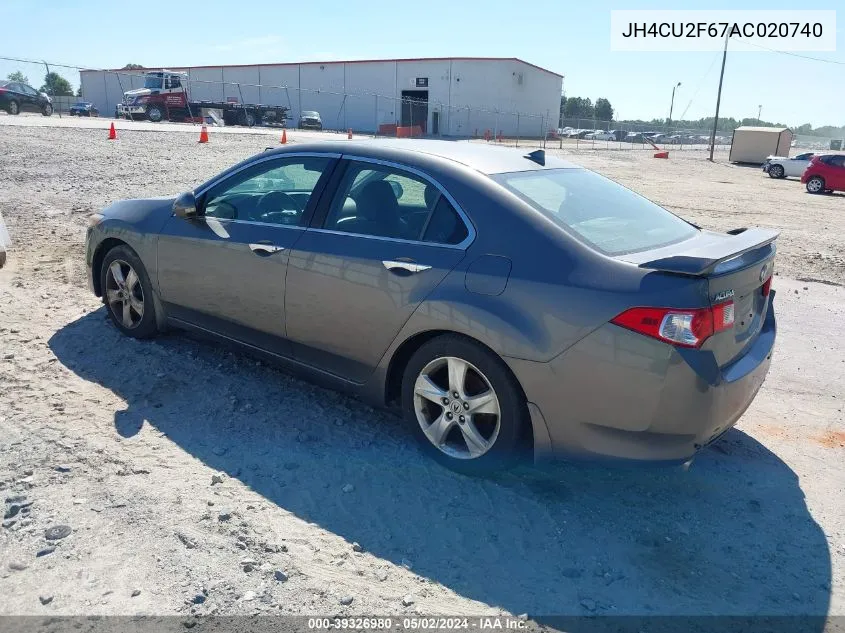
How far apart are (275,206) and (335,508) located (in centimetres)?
201

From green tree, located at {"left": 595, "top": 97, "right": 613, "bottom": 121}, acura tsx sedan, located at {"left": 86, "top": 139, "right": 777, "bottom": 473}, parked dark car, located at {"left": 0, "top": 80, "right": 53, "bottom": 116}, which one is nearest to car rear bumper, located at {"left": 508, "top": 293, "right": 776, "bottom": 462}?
acura tsx sedan, located at {"left": 86, "top": 139, "right": 777, "bottom": 473}

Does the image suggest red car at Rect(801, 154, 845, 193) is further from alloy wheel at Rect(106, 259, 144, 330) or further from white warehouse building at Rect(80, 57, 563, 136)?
white warehouse building at Rect(80, 57, 563, 136)

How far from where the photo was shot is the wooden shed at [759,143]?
39.9 metres

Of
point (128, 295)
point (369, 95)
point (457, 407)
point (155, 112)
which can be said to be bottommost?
point (457, 407)

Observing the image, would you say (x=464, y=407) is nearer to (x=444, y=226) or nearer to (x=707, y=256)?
(x=444, y=226)

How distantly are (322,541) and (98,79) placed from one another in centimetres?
7261

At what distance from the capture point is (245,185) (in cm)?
454

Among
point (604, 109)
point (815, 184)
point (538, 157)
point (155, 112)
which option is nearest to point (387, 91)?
point (155, 112)

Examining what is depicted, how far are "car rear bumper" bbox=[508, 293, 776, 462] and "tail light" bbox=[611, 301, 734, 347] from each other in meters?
0.03

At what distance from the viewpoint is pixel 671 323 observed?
2.84 m

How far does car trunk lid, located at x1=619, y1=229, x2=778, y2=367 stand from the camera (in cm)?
290

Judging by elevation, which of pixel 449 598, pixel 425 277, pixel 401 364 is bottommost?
pixel 449 598

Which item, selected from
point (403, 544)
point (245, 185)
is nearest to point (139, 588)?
point (403, 544)

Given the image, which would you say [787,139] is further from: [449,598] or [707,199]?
[449,598]
